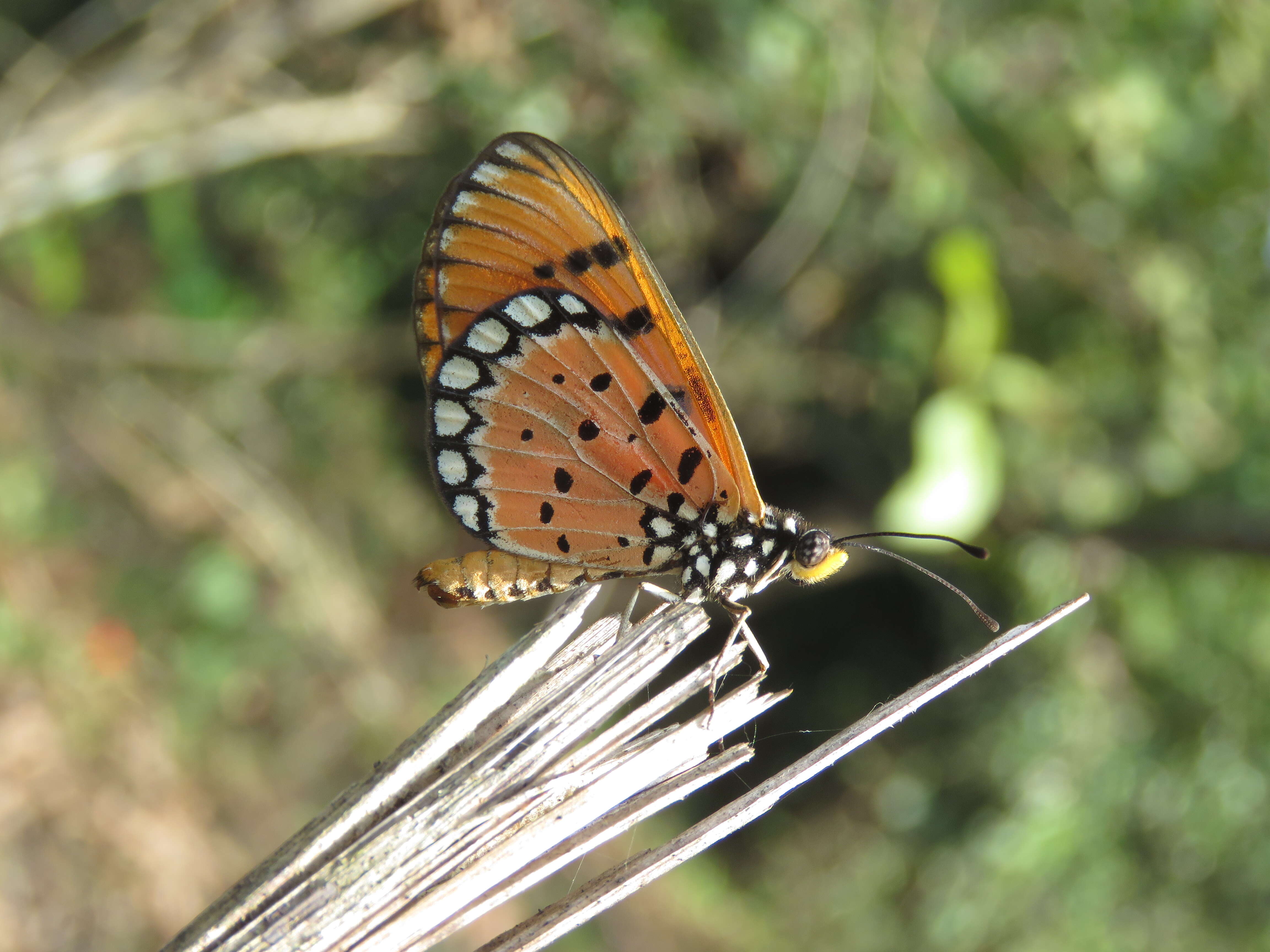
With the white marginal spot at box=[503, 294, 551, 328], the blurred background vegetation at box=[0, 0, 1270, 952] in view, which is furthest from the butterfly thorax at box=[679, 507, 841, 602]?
the blurred background vegetation at box=[0, 0, 1270, 952]

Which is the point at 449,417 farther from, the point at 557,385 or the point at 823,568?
the point at 823,568

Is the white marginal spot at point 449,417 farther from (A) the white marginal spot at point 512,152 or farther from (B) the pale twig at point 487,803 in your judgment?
(B) the pale twig at point 487,803

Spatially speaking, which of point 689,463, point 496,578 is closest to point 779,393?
point 689,463

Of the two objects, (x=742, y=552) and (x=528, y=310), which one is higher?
(x=528, y=310)

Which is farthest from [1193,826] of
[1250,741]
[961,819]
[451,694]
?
[451,694]

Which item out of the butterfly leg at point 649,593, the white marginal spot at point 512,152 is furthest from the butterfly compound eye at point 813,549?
the white marginal spot at point 512,152

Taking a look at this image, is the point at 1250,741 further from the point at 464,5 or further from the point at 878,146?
the point at 464,5

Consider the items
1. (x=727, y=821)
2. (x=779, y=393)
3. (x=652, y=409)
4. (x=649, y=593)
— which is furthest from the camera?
(x=779, y=393)
